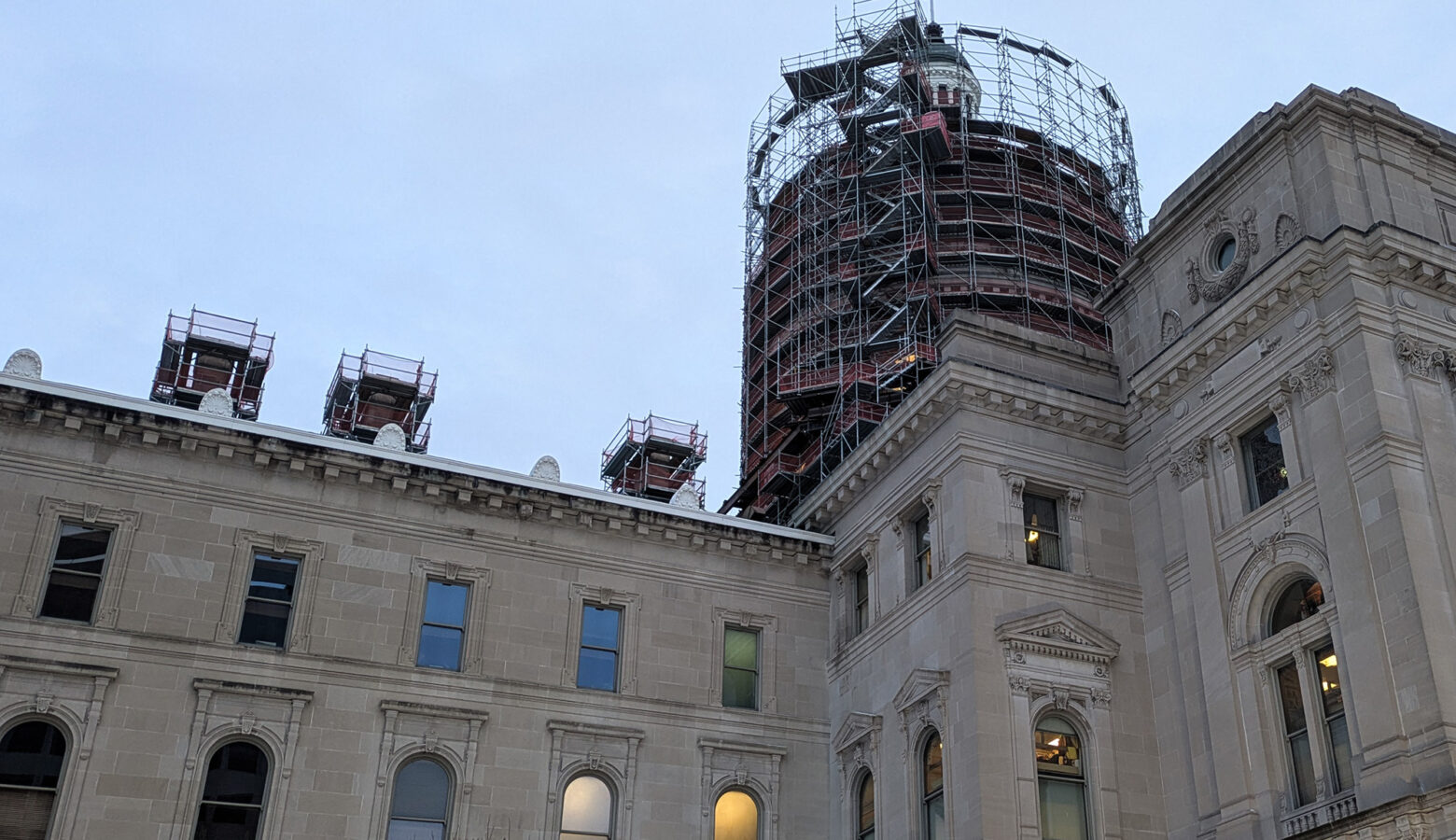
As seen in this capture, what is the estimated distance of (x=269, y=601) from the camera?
94.4ft

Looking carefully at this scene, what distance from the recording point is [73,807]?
25281mm

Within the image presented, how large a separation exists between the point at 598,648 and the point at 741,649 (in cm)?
364

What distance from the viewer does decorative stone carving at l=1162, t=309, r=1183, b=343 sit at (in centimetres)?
2908

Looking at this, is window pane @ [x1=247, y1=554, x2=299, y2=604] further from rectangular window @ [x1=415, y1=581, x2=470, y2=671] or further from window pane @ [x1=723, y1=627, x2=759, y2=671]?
window pane @ [x1=723, y1=627, x2=759, y2=671]

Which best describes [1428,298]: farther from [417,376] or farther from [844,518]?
[417,376]

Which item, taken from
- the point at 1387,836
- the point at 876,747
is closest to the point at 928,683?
the point at 876,747

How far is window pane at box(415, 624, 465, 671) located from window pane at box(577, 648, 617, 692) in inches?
109

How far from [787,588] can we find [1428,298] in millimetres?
15695

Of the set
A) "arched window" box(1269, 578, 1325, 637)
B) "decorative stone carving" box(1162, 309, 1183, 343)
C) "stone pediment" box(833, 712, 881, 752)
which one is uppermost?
"decorative stone carving" box(1162, 309, 1183, 343)

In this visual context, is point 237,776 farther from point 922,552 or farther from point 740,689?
point 922,552

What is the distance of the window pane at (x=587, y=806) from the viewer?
95.0 ft

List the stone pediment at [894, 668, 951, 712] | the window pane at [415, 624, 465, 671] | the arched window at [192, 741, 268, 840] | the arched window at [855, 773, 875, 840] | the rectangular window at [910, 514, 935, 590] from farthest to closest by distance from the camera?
the window pane at [415, 624, 465, 671], the rectangular window at [910, 514, 935, 590], the arched window at [855, 773, 875, 840], the stone pediment at [894, 668, 951, 712], the arched window at [192, 741, 268, 840]

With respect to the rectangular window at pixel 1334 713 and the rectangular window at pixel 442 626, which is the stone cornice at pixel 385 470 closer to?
the rectangular window at pixel 442 626

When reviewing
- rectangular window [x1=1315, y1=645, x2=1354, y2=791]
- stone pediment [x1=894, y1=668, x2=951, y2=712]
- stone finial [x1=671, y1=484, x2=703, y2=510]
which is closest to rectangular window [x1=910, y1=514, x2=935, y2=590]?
stone pediment [x1=894, y1=668, x2=951, y2=712]
